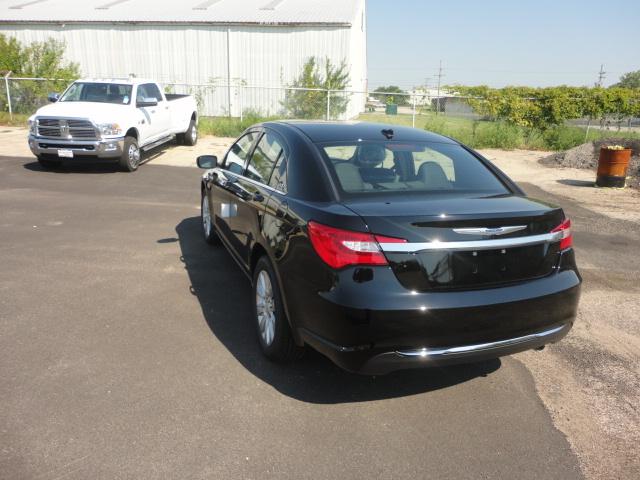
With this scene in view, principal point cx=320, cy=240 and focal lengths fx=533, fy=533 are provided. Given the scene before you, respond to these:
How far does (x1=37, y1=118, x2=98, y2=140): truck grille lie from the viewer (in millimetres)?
10812

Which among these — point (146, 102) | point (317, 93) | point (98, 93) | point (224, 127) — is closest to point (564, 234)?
point (146, 102)

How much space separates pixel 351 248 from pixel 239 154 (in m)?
2.58

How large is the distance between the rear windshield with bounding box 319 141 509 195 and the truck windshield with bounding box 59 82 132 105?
32.0 ft

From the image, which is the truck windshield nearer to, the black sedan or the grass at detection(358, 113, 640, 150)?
the black sedan

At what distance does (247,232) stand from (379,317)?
175 centimetres

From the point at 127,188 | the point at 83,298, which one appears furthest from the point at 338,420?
the point at 127,188

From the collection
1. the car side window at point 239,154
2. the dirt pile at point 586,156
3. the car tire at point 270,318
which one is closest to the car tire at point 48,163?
the car side window at point 239,154

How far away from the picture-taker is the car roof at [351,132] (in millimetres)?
3926

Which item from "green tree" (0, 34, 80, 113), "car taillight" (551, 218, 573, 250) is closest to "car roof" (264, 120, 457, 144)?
"car taillight" (551, 218, 573, 250)

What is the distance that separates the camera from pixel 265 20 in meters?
25.1

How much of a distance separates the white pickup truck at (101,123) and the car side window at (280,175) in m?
8.17

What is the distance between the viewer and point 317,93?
899 inches

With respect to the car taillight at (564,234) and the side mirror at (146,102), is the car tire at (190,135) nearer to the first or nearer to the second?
the side mirror at (146,102)

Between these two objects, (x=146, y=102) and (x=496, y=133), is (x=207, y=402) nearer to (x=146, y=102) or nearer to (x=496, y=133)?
(x=146, y=102)
